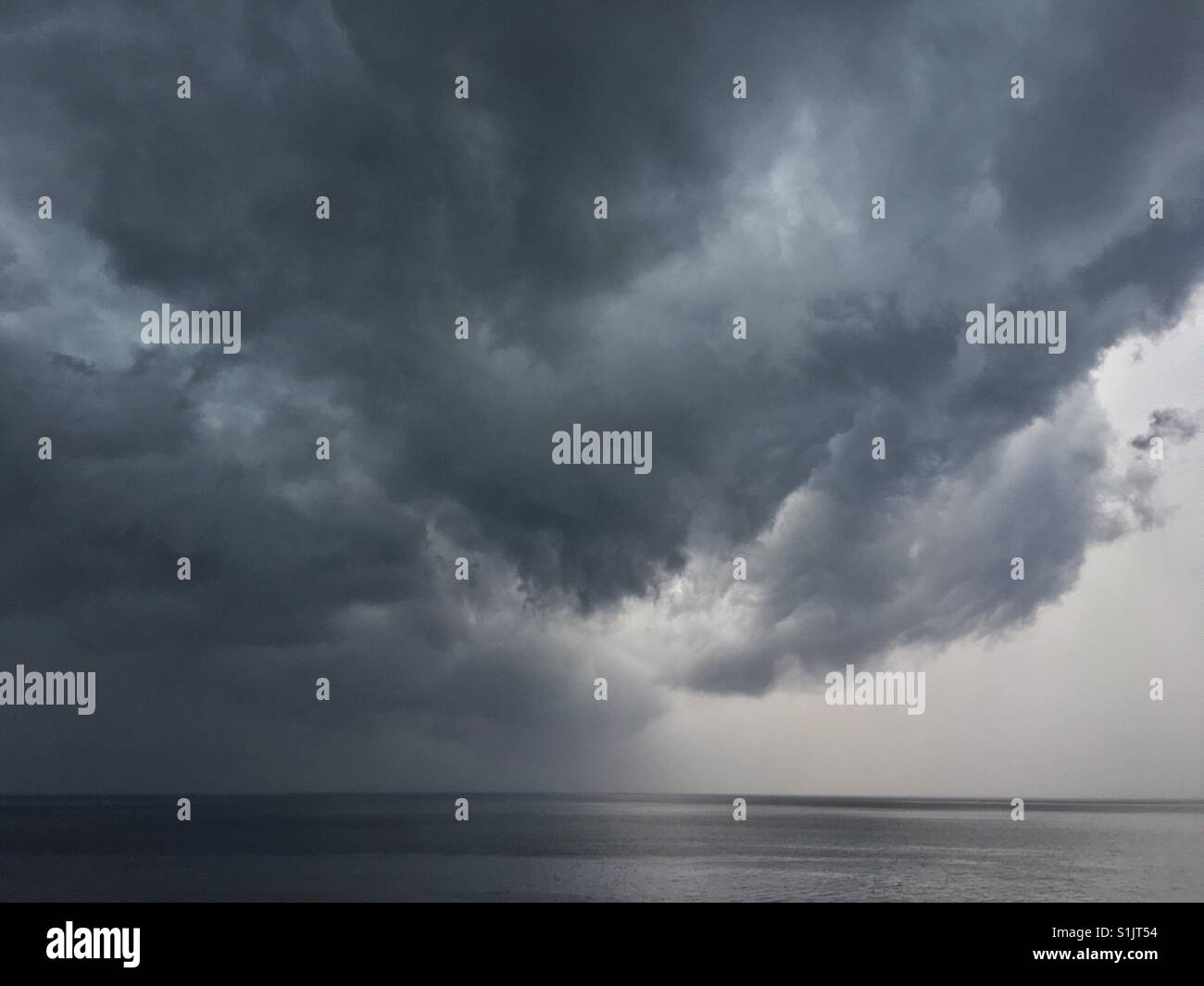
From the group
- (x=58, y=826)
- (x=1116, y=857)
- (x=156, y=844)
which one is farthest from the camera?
(x=58, y=826)

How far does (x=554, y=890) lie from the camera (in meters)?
61.1
